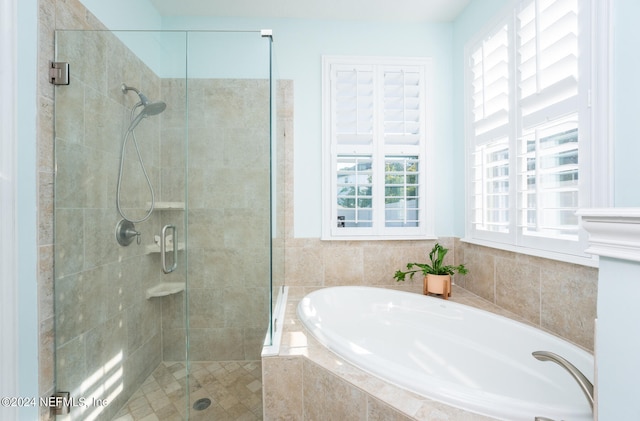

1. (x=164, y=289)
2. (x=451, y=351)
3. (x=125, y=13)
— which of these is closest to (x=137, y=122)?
(x=164, y=289)

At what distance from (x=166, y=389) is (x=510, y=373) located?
1.71 meters

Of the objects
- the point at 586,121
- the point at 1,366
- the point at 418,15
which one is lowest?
the point at 1,366

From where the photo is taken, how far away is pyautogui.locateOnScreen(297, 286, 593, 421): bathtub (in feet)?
2.93

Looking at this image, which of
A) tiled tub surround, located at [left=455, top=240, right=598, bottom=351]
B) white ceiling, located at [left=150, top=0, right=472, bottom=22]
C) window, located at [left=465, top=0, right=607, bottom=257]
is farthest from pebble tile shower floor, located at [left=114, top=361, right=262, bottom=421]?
white ceiling, located at [left=150, top=0, right=472, bottom=22]

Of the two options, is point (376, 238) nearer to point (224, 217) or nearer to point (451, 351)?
point (451, 351)

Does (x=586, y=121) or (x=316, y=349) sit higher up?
(x=586, y=121)

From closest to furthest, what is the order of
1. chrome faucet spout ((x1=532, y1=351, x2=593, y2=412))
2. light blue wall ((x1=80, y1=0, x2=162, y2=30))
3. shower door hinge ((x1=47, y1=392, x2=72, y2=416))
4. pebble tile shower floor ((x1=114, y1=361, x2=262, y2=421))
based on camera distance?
chrome faucet spout ((x1=532, y1=351, x2=593, y2=412)), shower door hinge ((x1=47, y1=392, x2=72, y2=416)), pebble tile shower floor ((x1=114, y1=361, x2=262, y2=421)), light blue wall ((x1=80, y1=0, x2=162, y2=30))

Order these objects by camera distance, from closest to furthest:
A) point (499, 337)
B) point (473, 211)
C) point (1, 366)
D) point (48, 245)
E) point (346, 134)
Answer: point (1, 366)
point (48, 245)
point (499, 337)
point (473, 211)
point (346, 134)

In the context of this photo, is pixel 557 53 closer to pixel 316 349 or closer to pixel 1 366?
pixel 316 349

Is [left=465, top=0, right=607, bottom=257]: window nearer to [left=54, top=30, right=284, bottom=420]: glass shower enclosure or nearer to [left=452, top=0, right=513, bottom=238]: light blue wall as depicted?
[left=452, top=0, right=513, bottom=238]: light blue wall

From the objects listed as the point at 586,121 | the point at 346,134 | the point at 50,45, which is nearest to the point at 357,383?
the point at 586,121

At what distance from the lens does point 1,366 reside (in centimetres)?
97

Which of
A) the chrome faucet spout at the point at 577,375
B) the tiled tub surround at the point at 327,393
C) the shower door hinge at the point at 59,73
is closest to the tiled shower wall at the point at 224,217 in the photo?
the tiled tub surround at the point at 327,393

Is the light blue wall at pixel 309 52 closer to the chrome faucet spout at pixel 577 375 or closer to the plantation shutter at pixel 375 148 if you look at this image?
the plantation shutter at pixel 375 148
